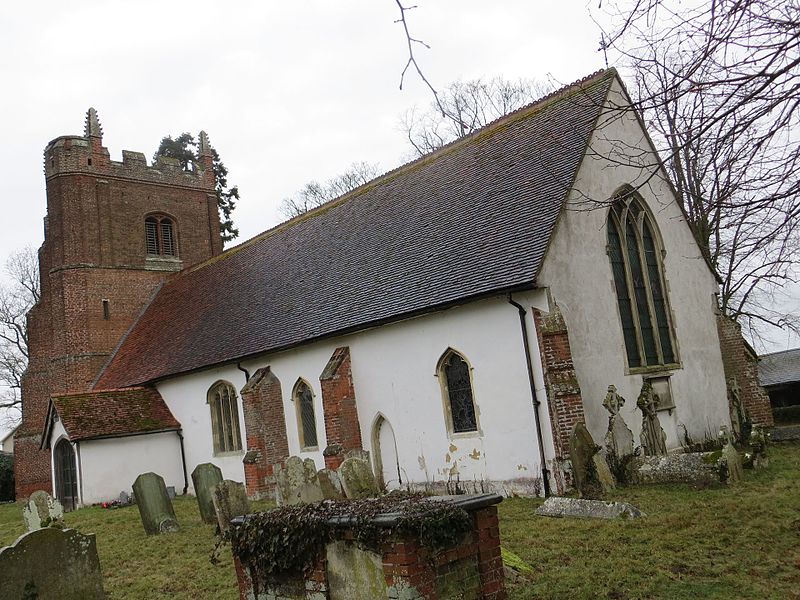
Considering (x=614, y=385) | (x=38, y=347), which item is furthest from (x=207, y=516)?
(x=38, y=347)

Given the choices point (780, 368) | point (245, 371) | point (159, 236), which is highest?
point (159, 236)

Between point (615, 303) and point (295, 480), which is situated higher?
point (615, 303)

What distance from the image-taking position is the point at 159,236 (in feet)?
98.3

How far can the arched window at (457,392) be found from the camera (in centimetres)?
1405

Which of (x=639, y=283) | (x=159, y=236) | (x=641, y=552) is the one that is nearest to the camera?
(x=641, y=552)

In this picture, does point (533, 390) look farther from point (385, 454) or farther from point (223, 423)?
point (223, 423)

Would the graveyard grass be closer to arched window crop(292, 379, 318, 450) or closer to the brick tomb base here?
the brick tomb base

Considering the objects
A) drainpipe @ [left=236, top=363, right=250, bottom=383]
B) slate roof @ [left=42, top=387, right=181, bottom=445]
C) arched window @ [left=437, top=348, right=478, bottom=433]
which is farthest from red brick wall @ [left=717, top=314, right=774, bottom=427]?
slate roof @ [left=42, top=387, right=181, bottom=445]

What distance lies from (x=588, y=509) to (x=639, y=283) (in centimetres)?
756

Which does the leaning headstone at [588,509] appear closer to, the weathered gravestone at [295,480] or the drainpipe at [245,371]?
the weathered gravestone at [295,480]

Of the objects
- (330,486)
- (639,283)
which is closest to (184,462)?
(330,486)

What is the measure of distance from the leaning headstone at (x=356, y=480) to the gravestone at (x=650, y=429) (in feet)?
19.4

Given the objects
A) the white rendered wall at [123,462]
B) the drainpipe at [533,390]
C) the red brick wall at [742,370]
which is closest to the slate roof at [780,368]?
the red brick wall at [742,370]

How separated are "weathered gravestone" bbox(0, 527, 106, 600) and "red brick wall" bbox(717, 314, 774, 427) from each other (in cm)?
1516
